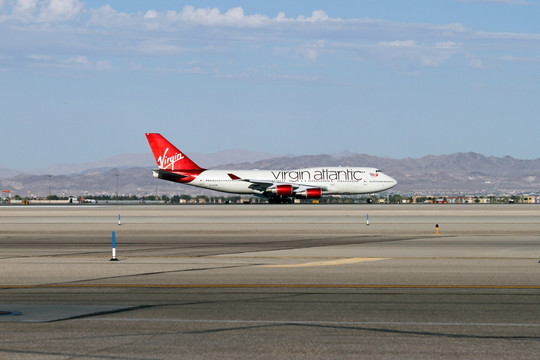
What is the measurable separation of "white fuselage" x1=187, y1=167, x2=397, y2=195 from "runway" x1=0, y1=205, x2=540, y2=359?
200 feet

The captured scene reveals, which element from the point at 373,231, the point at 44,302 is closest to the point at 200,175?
the point at 373,231

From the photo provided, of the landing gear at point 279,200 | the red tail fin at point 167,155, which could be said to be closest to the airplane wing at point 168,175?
the red tail fin at point 167,155

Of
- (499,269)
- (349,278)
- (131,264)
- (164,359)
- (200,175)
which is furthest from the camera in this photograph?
(200,175)

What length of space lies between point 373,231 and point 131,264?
1996 centimetres

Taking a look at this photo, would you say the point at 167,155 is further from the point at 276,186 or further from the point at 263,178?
the point at 276,186

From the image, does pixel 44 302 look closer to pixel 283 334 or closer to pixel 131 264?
pixel 283 334

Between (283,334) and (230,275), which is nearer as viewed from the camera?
(283,334)

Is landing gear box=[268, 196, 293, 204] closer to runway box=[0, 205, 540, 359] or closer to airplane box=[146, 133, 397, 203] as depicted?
airplane box=[146, 133, 397, 203]

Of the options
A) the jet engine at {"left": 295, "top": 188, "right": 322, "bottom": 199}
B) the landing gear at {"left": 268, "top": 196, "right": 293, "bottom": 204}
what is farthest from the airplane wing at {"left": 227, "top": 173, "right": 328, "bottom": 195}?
the landing gear at {"left": 268, "top": 196, "right": 293, "bottom": 204}

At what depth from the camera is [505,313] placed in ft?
45.8

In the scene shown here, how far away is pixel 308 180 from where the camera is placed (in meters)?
93.8

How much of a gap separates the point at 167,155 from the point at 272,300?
81.2 m

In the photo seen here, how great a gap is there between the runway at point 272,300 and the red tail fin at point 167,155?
209 feet

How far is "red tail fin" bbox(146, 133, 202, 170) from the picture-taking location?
95.8 m
